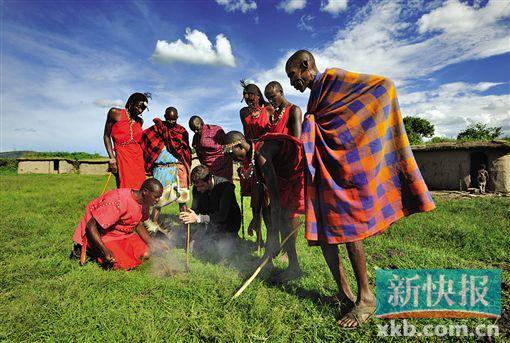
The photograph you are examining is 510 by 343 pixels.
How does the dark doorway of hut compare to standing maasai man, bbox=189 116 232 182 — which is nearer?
standing maasai man, bbox=189 116 232 182

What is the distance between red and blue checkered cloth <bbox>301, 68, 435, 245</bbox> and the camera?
261cm

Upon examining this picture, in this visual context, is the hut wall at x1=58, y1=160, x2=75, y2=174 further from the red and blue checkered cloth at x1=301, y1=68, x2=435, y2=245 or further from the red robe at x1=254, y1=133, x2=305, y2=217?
the red and blue checkered cloth at x1=301, y1=68, x2=435, y2=245

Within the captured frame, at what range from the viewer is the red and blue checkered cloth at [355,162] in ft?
8.56

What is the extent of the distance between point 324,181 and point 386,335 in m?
1.30

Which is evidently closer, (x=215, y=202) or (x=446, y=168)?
(x=215, y=202)

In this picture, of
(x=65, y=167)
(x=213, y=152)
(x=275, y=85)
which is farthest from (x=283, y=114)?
(x=65, y=167)

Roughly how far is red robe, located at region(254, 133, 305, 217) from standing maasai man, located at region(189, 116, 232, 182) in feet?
7.27

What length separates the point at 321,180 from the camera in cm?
270

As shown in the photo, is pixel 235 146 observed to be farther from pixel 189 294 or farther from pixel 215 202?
pixel 189 294

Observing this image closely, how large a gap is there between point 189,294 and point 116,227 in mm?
1628

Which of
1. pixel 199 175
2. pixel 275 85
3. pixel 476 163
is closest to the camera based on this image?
pixel 275 85

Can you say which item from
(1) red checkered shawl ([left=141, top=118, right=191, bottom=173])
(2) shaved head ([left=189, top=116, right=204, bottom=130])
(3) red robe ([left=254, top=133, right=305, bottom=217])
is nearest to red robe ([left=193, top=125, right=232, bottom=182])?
(2) shaved head ([left=189, top=116, right=204, bottom=130])

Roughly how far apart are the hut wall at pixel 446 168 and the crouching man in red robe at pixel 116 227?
47.1 feet

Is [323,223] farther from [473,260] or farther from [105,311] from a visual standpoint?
[473,260]
